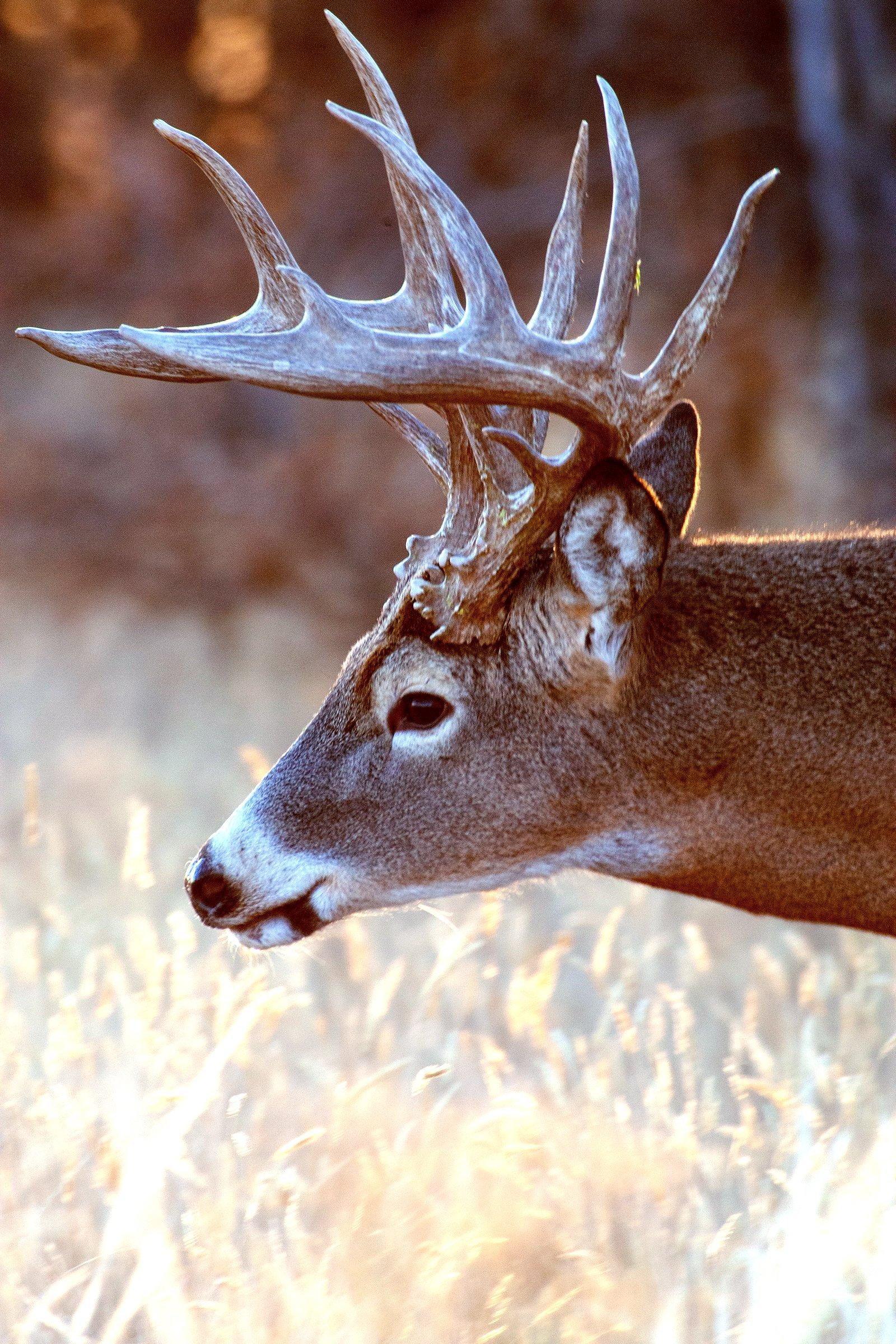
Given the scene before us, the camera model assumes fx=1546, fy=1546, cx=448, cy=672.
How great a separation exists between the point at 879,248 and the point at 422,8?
4982 millimetres

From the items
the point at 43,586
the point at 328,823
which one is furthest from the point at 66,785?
the point at 328,823

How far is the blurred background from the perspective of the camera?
3320 mm

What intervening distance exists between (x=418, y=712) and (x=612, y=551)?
1.99 ft

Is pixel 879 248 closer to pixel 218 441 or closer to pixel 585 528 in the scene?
pixel 218 441

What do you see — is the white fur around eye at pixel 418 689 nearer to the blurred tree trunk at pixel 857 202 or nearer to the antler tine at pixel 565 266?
the antler tine at pixel 565 266

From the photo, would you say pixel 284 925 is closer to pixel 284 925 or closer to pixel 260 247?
pixel 284 925

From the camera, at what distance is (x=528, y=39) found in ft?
37.1

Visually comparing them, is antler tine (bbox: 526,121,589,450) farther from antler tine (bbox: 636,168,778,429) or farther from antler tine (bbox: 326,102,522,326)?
antler tine (bbox: 326,102,522,326)

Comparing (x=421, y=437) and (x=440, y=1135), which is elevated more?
(x=421, y=437)

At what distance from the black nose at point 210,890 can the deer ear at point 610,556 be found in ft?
3.16

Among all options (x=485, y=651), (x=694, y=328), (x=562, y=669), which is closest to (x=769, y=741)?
(x=562, y=669)

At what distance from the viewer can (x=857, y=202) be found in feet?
29.9

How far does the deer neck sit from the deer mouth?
636 mm

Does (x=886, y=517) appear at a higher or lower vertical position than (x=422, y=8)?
lower
